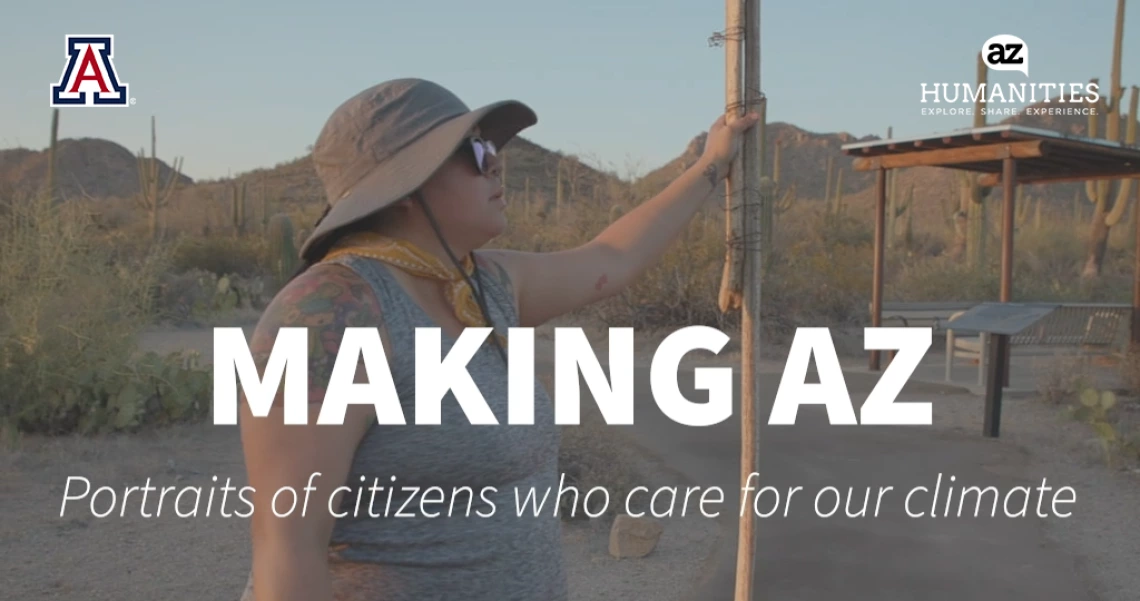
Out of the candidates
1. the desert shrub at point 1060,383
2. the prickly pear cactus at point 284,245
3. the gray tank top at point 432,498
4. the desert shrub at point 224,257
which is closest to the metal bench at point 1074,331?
the desert shrub at point 1060,383

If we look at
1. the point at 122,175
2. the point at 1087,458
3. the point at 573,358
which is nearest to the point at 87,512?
the point at 573,358

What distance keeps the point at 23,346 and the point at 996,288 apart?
55.2ft

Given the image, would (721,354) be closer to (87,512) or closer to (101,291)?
(101,291)

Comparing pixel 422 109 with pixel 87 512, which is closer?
pixel 422 109

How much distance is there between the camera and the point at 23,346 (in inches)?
300

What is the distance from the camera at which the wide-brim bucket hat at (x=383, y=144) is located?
6.06 ft

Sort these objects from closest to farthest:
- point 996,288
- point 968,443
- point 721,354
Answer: point 968,443 → point 721,354 → point 996,288

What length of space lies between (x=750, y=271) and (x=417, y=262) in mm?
1278

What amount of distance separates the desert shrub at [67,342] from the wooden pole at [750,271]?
19.4 feet

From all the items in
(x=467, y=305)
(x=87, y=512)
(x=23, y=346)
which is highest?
(x=467, y=305)

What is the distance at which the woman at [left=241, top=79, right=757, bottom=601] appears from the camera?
5.21 feet

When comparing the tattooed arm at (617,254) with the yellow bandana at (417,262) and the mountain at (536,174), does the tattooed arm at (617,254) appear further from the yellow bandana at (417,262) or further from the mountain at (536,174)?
the mountain at (536,174)

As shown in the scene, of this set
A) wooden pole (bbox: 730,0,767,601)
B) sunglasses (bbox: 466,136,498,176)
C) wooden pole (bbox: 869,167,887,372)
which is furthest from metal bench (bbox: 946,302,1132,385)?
sunglasses (bbox: 466,136,498,176)

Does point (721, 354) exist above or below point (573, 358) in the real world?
below
